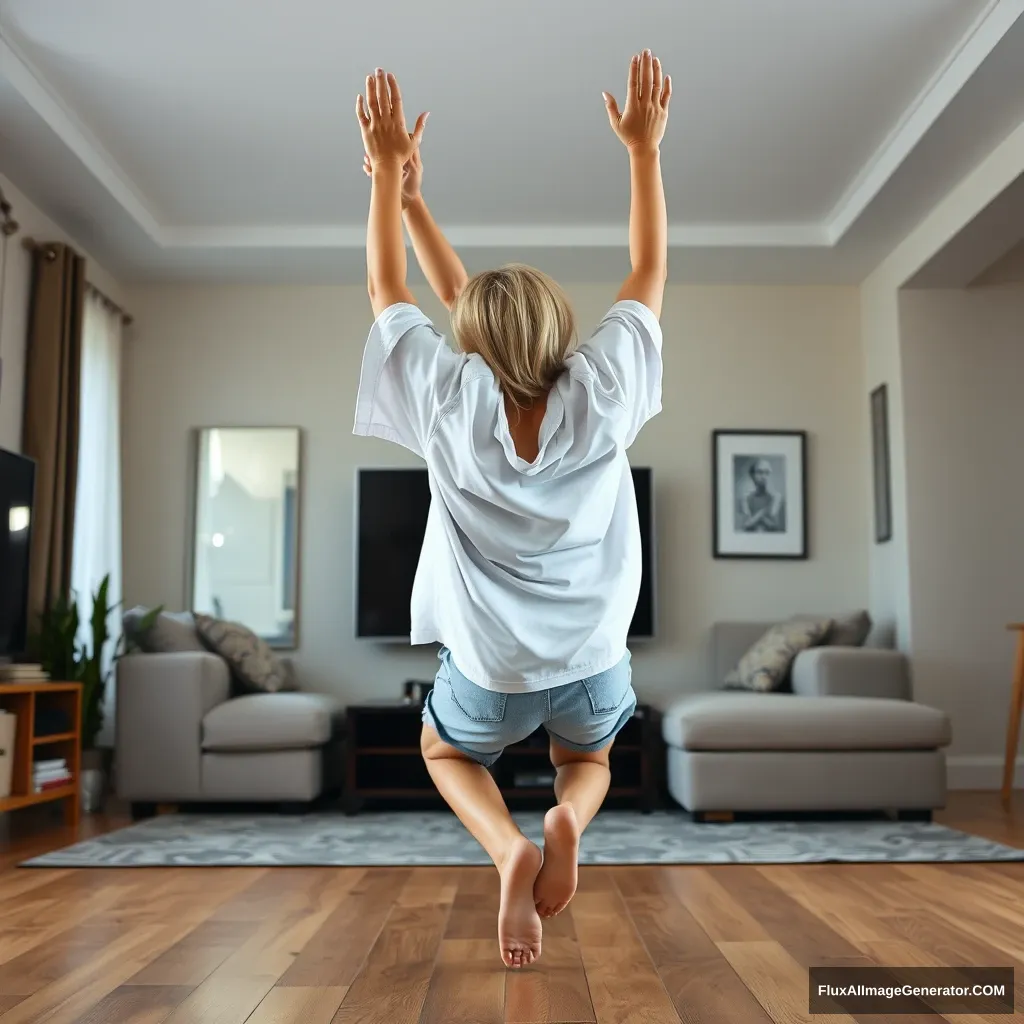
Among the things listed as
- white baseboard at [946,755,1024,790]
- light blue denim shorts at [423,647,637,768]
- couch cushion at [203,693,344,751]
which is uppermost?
light blue denim shorts at [423,647,637,768]

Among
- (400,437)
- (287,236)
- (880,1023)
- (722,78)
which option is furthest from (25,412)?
(880,1023)

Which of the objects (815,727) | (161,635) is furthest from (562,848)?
(161,635)

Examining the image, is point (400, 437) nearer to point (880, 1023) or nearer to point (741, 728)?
point (880, 1023)

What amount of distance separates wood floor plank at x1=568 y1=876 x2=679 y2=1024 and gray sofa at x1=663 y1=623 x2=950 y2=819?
1.57 meters

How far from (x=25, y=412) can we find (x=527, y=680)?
3835 millimetres

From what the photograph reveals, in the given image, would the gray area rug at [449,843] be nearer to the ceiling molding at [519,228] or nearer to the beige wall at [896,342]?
the beige wall at [896,342]

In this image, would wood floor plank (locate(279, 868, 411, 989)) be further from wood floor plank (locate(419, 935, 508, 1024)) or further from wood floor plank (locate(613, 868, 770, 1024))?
wood floor plank (locate(613, 868, 770, 1024))

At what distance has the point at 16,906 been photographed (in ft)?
8.59

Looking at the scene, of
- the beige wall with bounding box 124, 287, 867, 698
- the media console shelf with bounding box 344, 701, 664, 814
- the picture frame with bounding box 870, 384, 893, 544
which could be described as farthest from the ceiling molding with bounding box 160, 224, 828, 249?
the media console shelf with bounding box 344, 701, 664, 814

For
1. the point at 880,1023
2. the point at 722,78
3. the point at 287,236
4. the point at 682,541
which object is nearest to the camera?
the point at 880,1023

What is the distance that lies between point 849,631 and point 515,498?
3727 millimetres

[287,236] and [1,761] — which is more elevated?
[287,236]

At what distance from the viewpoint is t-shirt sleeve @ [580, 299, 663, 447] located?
65.6 inches

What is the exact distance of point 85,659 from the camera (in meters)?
4.74
